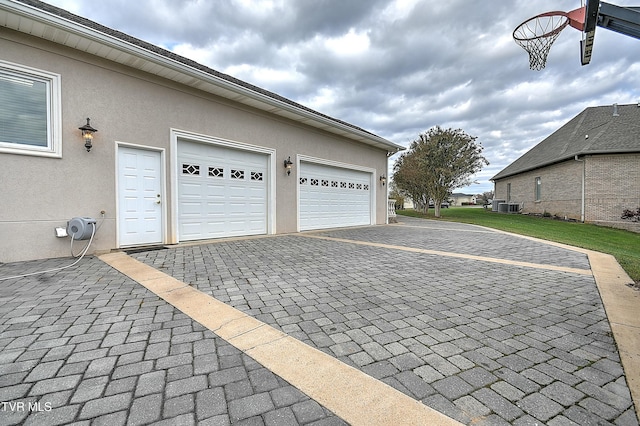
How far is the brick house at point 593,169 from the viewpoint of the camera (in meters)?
13.9

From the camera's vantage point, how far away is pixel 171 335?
2.19m

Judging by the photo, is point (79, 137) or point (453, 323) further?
point (79, 137)

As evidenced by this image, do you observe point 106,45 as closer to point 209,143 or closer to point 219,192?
point 209,143

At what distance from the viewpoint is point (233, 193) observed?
25.3ft

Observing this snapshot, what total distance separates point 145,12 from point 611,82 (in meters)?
17.5

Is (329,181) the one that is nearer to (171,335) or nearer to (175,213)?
(175,213)

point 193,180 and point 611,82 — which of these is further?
point 611,82

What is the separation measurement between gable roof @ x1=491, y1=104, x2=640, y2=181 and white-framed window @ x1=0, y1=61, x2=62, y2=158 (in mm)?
20925

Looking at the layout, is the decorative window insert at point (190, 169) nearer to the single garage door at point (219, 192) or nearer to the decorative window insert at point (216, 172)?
the single garage door at point (219, 192)

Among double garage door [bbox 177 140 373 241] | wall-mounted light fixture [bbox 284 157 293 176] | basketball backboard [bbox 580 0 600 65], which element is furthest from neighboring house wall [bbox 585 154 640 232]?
wall-mounted light fixture [bbox 284 157 293 176]

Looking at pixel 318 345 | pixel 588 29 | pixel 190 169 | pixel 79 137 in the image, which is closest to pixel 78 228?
pixel 79 137

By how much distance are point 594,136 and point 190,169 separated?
67.6ft

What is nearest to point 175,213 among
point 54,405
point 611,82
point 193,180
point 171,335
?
point 193,180

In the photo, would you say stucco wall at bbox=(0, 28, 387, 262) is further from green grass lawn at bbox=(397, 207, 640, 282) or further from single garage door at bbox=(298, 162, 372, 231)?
green grass lawn at bbox=(397, 207, 640, 282)
